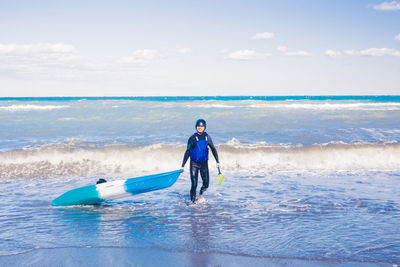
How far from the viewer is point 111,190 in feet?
23.3

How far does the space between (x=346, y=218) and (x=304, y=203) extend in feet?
3.68

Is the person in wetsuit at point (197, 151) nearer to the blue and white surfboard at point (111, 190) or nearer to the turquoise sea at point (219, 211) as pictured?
the blue and white surfboard at point (111, 190)

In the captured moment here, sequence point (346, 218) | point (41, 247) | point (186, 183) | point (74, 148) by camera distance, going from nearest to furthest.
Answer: point (41, 247), point (346, 218), point (186, 183), point (74, 148)

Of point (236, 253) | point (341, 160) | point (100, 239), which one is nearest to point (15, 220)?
point (100, 239)

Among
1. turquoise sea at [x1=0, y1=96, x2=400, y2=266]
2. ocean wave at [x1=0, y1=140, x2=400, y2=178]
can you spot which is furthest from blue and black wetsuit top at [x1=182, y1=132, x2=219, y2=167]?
ocean wave at [x1=0, y1=140, x2=400, y2=178]

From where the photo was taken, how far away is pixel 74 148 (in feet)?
45.1

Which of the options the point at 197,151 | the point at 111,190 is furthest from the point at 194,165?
the point at 111,190

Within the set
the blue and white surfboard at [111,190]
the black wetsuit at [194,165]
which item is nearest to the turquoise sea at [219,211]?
the blue and white surfboard at [111,190]

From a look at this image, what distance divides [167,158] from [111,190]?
6057mm

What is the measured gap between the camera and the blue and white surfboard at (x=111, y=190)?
7.04m

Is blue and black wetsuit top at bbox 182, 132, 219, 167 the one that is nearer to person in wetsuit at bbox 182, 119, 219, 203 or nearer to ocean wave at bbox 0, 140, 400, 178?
person in wetsuit at bbox 182, 119, 219, 203

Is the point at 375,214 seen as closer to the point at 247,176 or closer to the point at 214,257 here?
the point at 214,257

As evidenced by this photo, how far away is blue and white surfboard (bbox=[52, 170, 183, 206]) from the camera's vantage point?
23.1ft

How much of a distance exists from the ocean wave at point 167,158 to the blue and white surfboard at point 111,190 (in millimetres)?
3502
